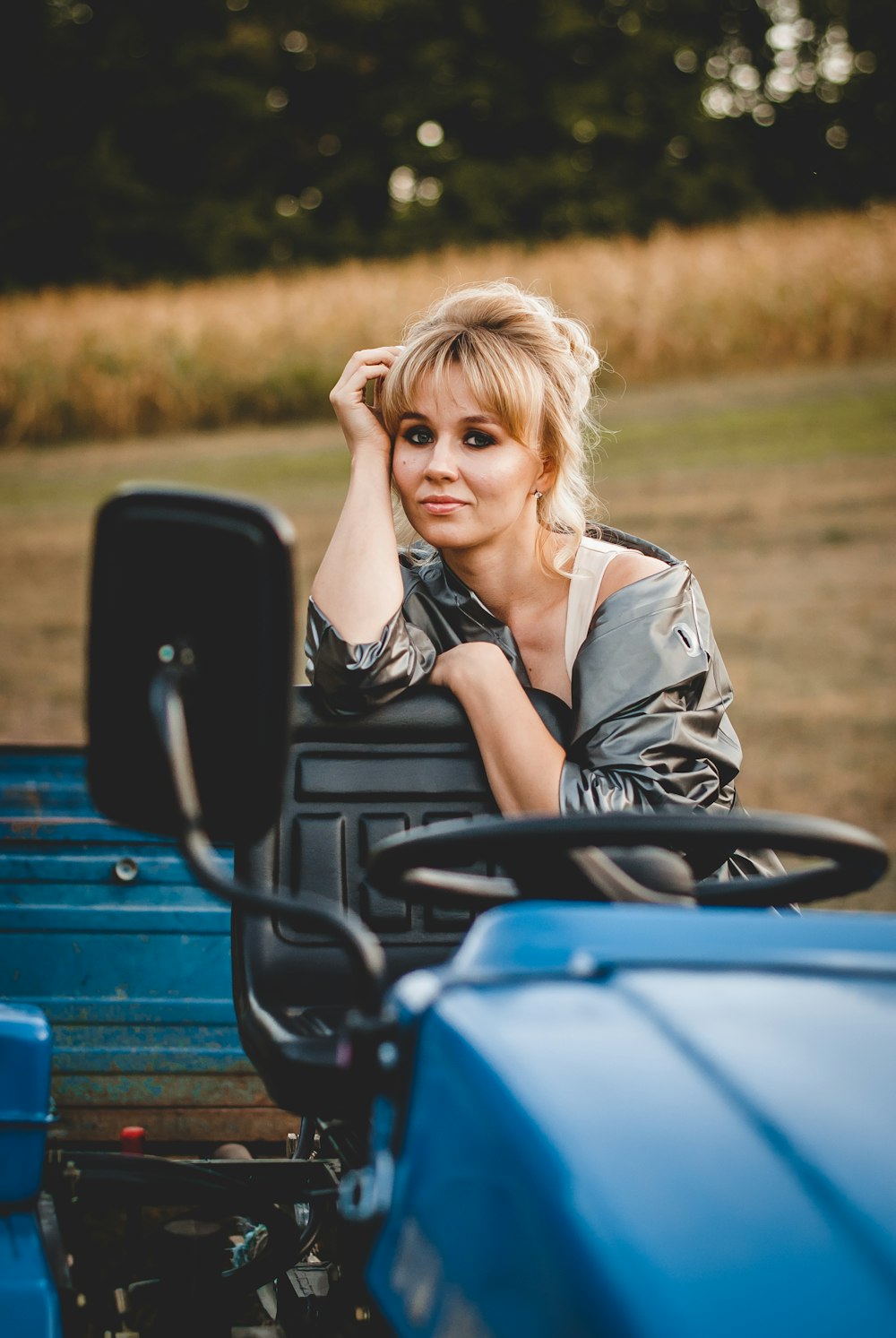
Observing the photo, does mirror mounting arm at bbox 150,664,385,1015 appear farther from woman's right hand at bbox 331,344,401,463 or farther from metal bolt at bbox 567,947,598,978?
woman's right hand at bbox 331,344,401,463

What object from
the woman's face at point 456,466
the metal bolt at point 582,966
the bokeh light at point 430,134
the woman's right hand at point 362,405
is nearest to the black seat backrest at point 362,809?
the woman's face at point 456,466

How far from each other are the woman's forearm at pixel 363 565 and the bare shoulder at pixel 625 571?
0.88 feet

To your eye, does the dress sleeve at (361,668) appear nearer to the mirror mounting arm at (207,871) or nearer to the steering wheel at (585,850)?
the steering wheel at (585,850)

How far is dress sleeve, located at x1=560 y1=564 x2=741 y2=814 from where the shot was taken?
1.53m

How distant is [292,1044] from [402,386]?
84 cm

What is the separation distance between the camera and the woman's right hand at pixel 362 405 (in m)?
1.74

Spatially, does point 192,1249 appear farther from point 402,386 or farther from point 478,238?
point 478,238

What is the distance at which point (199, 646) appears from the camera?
88cm

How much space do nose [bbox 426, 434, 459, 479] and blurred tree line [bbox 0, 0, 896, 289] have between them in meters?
3.90

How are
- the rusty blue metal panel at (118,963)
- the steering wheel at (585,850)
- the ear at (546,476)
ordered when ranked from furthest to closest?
1. the rusty blue metal panel at (118,963)
2. the ear at (546,476)
3. the steering wheel at (585,850)

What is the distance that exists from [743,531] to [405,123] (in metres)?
2.16

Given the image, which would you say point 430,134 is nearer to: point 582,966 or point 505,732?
point 505,732

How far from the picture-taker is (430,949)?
160 cm

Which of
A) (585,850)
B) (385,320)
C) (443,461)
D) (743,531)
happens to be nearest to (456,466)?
(443,461)
